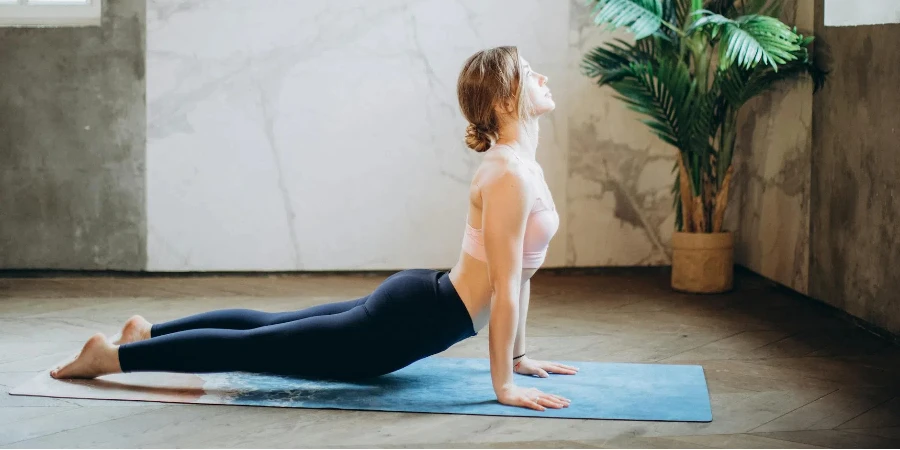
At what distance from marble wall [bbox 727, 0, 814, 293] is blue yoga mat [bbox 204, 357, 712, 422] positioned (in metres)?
1.65

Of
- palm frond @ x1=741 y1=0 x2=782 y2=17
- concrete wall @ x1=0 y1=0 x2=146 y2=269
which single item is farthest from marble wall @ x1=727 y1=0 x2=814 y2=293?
concrete wall @ x1=0 y1=0 x2=146 y2=269

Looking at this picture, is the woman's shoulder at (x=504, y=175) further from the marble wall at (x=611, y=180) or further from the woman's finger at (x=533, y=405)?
the marble wall at (x=611, y=180)

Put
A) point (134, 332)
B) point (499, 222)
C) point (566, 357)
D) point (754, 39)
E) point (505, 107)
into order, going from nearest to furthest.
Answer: point (499, 222), point (505, 107), point (134, 332), point (566, 357), point (754, 39)

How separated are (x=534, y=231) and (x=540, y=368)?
547 mm

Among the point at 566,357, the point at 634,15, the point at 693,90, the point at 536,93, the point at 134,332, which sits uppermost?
the point at 634,15

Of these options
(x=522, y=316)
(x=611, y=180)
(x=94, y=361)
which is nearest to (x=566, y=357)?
(x=522, y=316)

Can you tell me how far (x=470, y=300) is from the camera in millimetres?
2455

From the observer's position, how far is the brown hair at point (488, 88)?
7.90ft

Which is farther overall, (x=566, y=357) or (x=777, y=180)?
(x=777, y=180)

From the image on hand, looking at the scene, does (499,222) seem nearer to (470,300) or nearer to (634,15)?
(470,300)

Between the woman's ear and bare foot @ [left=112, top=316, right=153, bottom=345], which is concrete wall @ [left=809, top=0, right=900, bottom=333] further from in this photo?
bare foot @ [left=112, top=316, right=153, bottom=345]

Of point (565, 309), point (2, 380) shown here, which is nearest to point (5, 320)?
point (2, 380)

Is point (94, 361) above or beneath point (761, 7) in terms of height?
beneath

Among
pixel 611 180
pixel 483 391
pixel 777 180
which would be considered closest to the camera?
pixel 483 391
